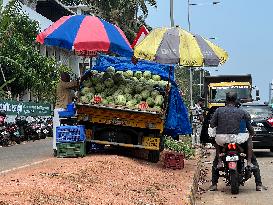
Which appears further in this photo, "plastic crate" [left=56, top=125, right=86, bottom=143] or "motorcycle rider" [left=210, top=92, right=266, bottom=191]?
"plastic crate" [left=56, top=125, right=86, bottom=143]

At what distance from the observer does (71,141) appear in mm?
12133

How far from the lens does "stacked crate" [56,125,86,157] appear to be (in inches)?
477

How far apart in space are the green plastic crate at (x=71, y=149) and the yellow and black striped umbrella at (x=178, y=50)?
101 inches

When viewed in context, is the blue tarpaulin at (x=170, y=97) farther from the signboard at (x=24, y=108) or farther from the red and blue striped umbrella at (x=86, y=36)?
the signboard at (x=24, y=108)

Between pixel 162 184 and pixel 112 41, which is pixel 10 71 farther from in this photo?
pixel 162 184

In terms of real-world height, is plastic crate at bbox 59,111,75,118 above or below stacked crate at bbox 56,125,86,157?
above

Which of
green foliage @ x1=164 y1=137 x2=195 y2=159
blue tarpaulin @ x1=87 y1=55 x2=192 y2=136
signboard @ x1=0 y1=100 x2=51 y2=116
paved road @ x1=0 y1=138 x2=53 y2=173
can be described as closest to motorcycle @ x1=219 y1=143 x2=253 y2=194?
blue tarpaulin @ x1=87 y1=55 x2=192 y2=136

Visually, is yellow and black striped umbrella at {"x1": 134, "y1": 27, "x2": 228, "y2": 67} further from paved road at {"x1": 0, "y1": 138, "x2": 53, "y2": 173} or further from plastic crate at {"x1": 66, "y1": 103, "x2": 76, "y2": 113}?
paved road at {"x1": 0, "y1": 138, "x2": 53, "y2": 173}

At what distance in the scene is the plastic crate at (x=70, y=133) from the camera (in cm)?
1218

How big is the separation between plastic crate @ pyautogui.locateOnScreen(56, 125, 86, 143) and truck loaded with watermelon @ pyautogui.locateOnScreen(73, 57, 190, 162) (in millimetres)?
505

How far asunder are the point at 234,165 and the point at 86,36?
14.8 feet

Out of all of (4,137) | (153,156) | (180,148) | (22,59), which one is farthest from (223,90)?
(153,156)

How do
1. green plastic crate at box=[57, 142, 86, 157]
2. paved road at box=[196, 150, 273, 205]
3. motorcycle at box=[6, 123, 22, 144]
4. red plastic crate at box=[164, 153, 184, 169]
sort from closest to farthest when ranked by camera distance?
1. paved road at box=[196, 150, 273, 205]
2. green plastic crate at box=[57, 142, 86, 157]
3. red plastic crate at box=[164, 153, 184, 169]
4. motorcycle at box=[6, 123, 22, 144]

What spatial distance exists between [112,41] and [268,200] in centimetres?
499
